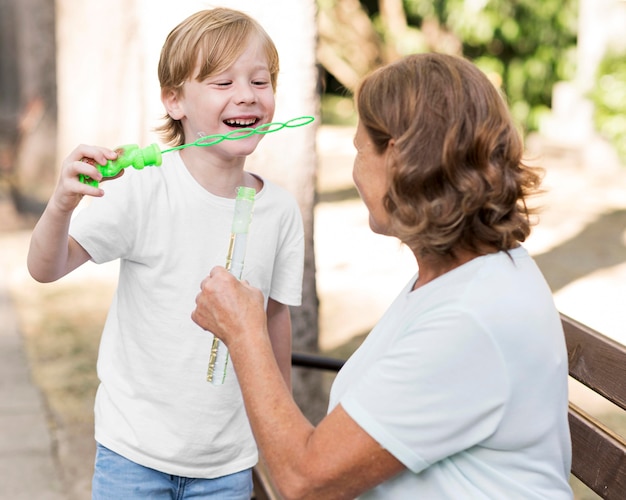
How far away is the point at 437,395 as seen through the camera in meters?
1.50

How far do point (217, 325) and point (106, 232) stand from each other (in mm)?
404

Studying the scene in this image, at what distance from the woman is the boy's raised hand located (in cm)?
44

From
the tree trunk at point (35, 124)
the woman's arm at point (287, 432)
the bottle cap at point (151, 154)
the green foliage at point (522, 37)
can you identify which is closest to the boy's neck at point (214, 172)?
the bottle cap at point (151, 154)

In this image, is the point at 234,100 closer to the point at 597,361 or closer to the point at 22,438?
the point at 597,361

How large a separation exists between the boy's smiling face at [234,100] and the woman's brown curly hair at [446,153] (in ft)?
1.55

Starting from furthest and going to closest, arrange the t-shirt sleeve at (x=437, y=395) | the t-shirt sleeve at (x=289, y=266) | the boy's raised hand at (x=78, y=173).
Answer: the t-shirt sleeve at (x=289, y=266) → the boy's raised hand at (x=78, y=173) → the t-shirt sleeve at (x=437, y=395)

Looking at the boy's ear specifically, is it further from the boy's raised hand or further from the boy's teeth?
the boy's raised hand

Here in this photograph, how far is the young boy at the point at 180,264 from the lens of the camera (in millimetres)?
2031

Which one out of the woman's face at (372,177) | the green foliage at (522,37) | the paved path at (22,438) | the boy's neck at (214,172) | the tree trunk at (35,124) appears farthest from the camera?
the green foliage at (522,37)

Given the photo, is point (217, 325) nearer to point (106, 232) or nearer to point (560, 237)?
point (106, 232)

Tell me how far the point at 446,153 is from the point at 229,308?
49 centimetres

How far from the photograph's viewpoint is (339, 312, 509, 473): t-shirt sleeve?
149cm

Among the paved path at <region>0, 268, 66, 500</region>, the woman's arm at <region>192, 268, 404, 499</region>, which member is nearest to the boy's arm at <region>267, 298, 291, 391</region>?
the woman's arm at <region>192, 268, 404, 499</region>

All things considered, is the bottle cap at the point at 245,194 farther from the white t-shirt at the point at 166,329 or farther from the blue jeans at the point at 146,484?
the blue jeans at the point at 146,484
